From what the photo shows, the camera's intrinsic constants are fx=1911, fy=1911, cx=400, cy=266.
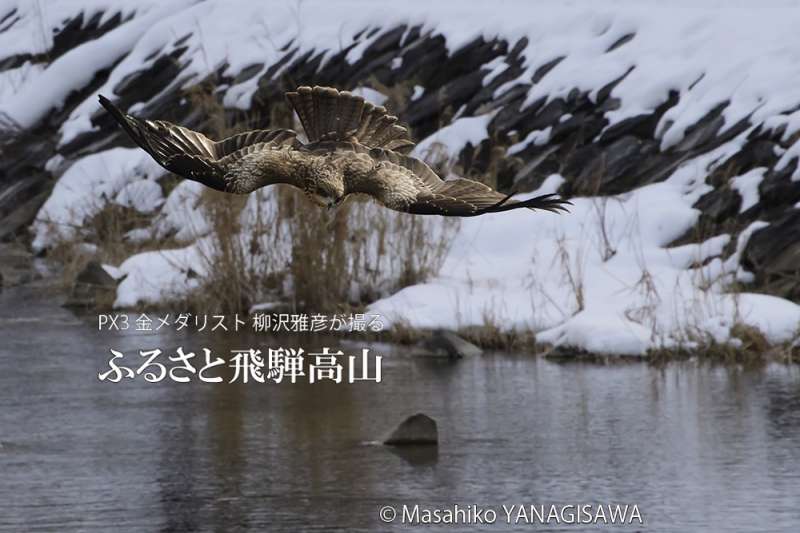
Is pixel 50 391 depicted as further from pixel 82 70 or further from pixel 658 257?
pixel 82 70

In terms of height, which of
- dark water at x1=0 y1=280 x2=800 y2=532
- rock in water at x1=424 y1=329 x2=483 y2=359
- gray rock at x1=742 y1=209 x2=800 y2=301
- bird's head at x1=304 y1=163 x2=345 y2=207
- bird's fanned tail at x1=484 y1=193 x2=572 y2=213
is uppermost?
gray rock at x1=742 y1=209 x2=800 y2=301

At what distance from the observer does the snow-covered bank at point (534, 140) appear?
51.9 ft

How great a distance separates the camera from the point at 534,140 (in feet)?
64.6

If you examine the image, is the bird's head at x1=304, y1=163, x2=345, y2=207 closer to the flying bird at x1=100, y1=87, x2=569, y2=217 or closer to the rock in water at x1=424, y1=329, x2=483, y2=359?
the flying bird at x1=100, y1=87, x2=569, y2=217

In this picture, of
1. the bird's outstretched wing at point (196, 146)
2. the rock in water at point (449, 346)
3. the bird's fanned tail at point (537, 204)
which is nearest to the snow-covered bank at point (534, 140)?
the rock in water at point (449, 346)

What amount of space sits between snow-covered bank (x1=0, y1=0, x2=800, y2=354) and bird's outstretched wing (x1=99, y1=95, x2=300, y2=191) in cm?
786

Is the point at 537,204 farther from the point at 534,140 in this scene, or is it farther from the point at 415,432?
the point at 534,140

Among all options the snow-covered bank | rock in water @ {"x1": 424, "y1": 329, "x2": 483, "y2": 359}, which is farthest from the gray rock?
rock in water @ {"x1": 424, "y1": 329, "x2": 483, "y2": 359}

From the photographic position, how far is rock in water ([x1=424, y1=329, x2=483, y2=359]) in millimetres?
15273

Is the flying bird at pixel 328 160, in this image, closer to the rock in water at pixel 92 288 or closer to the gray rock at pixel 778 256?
the gray rock at pixel 778 256

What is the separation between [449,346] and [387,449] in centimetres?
271

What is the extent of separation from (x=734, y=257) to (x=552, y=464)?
4642mm

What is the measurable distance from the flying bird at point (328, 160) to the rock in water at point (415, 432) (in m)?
5.35

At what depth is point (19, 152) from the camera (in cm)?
2516
